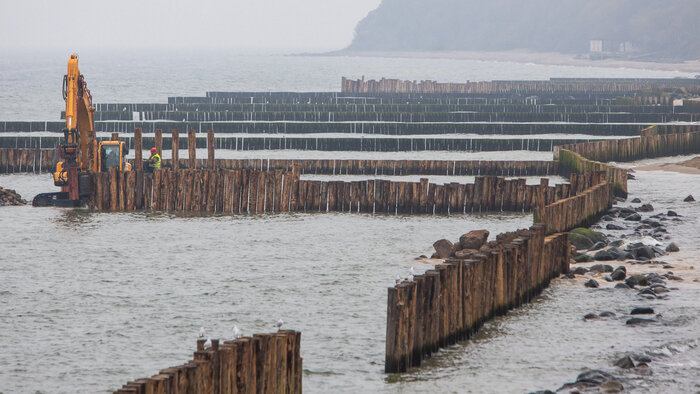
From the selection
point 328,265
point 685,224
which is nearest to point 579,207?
point 685,224

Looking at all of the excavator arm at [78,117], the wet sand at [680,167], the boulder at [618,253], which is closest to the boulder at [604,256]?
the boulder at [618,253]

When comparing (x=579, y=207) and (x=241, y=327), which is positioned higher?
(x=579, y=207)

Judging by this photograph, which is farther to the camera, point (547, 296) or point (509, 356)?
point (547, 296)

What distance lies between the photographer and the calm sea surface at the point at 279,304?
51.7 feet

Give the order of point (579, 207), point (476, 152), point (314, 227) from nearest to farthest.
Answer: point (579, 207), point (314, 227), point (476, 152)

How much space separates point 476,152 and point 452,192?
76.0ft

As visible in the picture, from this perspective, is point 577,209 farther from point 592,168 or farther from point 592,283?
point 592,168

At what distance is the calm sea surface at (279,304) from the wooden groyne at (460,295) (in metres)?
0.31

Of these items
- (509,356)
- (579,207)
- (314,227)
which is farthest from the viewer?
(314,227)

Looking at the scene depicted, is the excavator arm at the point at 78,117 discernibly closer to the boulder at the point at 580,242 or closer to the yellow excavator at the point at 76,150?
the yellow excavator at the point at 76,150

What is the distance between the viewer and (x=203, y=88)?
163625mm

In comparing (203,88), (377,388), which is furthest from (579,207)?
(203,88)

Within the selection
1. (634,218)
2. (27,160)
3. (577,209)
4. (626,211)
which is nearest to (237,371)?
(577,209)

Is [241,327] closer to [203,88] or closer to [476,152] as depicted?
[476,152]
